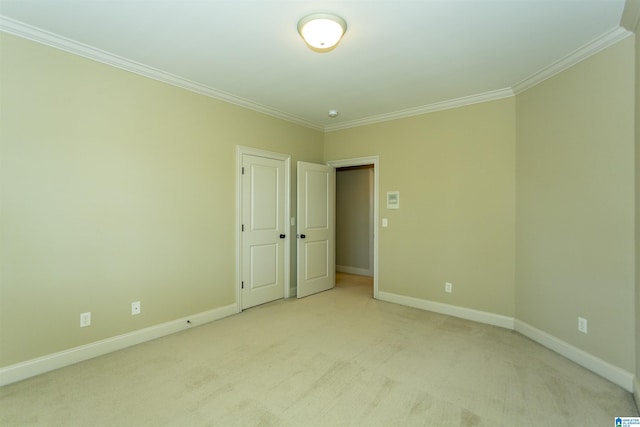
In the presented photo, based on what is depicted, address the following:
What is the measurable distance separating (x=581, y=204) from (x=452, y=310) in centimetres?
191

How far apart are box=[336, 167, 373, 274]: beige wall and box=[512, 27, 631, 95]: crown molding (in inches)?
133

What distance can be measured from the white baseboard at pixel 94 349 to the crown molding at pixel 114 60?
8.39 ft

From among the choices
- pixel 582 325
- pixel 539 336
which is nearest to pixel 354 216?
pixel 539 336

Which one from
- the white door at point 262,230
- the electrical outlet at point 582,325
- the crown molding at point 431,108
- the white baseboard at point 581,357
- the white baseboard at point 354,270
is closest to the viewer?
the white baseboard at point 581,357

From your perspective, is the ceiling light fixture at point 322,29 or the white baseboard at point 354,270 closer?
the ceiling light fixture at point 322,29

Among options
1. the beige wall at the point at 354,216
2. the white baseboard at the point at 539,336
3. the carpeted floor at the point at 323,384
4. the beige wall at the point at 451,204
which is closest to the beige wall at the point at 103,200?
the carpeted floor at the point at 323,384

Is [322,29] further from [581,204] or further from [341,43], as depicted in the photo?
[581,204]

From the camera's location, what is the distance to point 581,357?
263 cm

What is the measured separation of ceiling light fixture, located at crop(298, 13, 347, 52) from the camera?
7.06 feet

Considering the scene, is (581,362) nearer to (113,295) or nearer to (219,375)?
(219,375)

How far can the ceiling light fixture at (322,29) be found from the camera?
2150 millimetres

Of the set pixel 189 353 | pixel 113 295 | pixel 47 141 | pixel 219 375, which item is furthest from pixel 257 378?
pixel 47 141

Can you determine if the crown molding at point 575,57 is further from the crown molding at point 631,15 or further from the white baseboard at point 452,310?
the white baseboard at point 452,310

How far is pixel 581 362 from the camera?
8.60 feet
